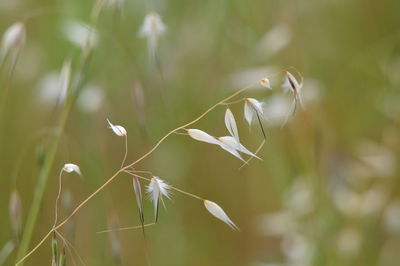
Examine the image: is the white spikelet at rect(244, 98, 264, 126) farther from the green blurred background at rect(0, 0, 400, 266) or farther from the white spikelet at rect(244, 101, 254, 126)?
the green blurred background at rect(0, 0, 400, 266)

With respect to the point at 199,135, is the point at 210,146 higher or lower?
lower

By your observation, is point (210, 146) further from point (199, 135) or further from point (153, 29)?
point (199, 135)

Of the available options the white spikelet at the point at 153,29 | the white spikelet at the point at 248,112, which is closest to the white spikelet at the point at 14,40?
the white spikelet at the point at 153,29

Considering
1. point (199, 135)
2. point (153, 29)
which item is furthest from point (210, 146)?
point (199, 135)

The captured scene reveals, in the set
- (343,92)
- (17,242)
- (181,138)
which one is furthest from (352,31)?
(17,242)

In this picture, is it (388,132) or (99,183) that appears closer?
(99,183)

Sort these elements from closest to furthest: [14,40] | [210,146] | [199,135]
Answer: [199,135]
[14,40]
[210,146]

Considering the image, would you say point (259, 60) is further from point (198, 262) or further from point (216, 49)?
point (198, 262)

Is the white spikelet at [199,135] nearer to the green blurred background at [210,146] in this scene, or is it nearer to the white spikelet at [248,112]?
the white spikelet at [248,112]
